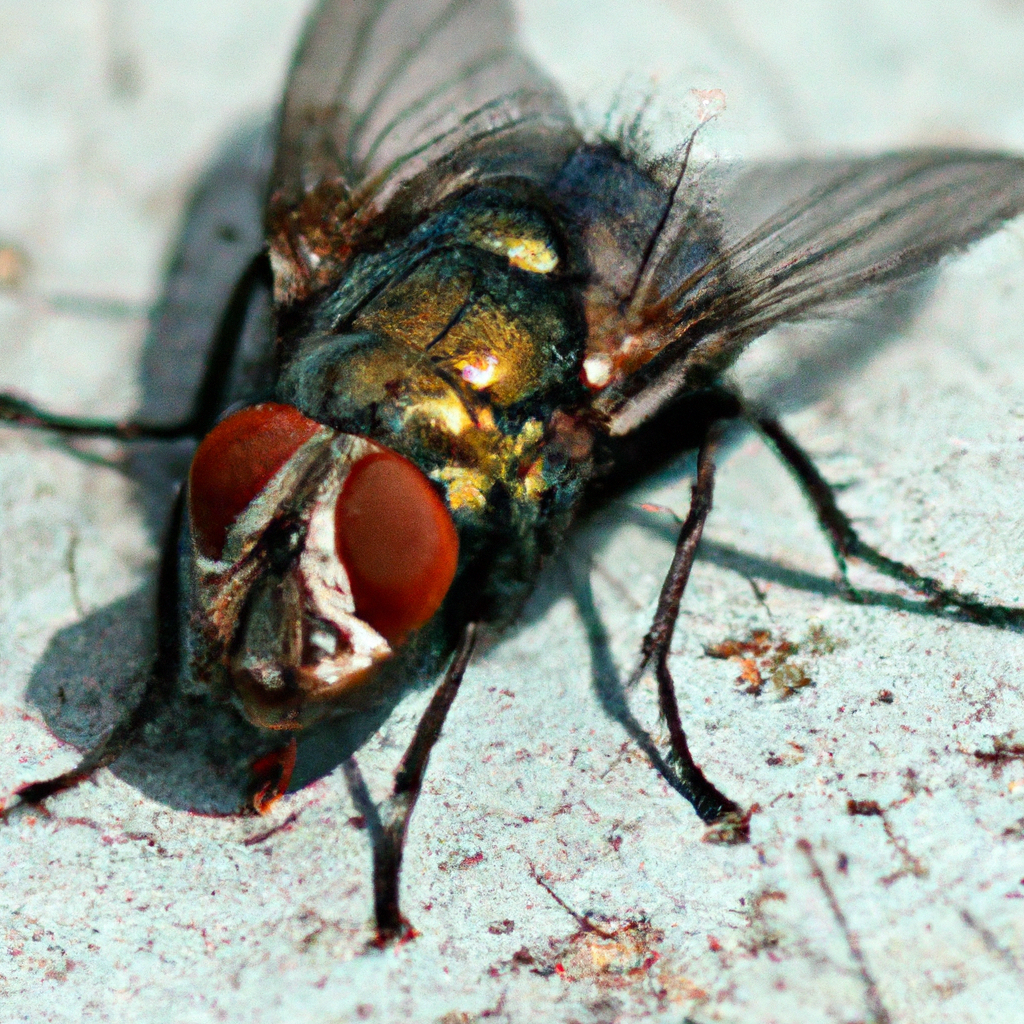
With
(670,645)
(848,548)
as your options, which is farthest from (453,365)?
(848,548)

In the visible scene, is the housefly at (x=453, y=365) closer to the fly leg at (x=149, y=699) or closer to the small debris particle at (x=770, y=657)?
the fly leg at (x=149, y=699)

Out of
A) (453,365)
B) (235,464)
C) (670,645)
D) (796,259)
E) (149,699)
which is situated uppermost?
(796,259)

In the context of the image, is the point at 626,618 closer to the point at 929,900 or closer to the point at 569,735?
the point at 569,735

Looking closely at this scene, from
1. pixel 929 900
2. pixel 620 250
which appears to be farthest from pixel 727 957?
pixel 620 250

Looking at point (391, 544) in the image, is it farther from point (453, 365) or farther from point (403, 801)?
point (403, 801)

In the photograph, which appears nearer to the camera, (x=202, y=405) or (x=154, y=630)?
(x=154, y=630)

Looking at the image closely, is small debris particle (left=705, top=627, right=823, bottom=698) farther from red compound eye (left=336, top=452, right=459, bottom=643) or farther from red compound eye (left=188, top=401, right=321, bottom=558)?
red compound eye (left=188, top=401, right=321, bottom=558)

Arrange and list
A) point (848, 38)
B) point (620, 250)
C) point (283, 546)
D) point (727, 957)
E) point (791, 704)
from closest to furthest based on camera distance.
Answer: point (283, 546), point (727, 957), point (791, 704), point (620, 250), point (848, 38)
